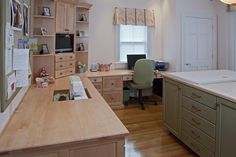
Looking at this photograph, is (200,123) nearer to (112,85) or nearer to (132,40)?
(112,85)

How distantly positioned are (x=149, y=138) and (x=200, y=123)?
36.7 inches

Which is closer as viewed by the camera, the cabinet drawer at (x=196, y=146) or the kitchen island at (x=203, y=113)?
the kitchen island at (x=203, y=113)

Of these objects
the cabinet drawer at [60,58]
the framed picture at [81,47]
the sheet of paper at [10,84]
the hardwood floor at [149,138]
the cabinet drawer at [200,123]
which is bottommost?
the hardwood floor at [149,138]

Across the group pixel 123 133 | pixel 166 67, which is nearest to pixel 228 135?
pixel 123 133

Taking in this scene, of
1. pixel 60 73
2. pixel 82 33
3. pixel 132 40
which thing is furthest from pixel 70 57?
pixel 132 40

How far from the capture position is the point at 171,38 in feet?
17.1

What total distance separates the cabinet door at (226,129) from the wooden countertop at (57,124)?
117cm

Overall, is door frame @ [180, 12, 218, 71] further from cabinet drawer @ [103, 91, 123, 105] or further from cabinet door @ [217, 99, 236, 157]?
cabinet door @ [217, 99, 236, 157]

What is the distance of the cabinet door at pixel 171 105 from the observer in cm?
301

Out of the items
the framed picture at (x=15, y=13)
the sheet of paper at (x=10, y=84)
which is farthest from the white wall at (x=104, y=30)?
the sheet of paper at (x=10, y=84)

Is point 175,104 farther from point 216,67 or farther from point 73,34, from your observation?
point 216,67

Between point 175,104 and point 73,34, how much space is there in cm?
231

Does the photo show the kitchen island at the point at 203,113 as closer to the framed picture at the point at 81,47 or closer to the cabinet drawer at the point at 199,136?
the cabinet drawer at the point at 199,136

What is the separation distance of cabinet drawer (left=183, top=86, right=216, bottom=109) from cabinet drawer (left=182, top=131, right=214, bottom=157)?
52cm
